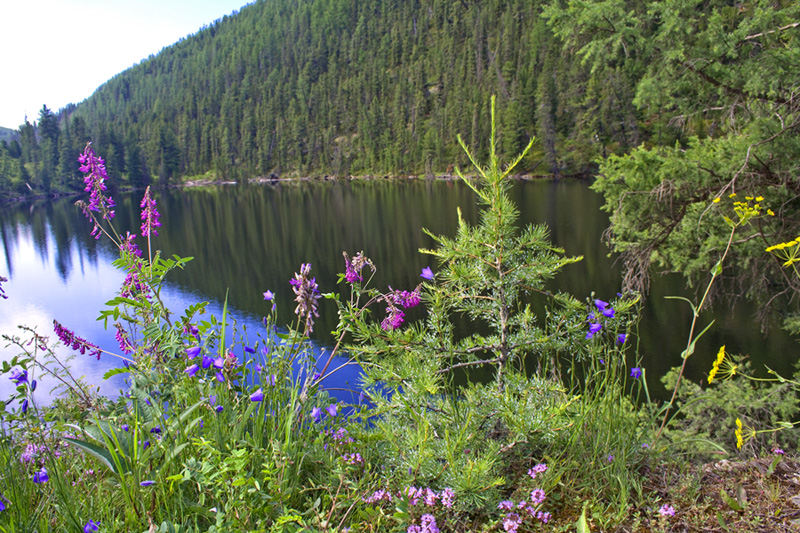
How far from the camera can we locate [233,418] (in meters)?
1.90

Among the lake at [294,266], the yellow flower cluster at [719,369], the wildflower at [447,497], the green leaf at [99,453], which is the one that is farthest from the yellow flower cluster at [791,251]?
the green leaf at [99,453]

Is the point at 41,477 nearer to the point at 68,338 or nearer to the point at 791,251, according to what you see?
the point at 68,338

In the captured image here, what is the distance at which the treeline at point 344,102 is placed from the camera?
71.0 m

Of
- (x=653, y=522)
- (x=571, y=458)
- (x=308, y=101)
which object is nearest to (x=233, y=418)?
(x=571, y=458)

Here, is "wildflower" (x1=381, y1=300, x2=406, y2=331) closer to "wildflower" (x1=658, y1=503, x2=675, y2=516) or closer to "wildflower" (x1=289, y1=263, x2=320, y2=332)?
"wildflower" (x1=289, y1=263, x2=320, y2=332)

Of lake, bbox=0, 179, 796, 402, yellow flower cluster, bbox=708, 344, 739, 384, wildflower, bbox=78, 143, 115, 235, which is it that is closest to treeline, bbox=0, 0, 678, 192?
lake, bbox=0, 179, 796, 402

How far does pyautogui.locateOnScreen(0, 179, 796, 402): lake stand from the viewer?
37.7ft

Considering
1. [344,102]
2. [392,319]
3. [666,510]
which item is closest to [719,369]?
[666,510]

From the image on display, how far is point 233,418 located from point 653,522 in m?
1.61

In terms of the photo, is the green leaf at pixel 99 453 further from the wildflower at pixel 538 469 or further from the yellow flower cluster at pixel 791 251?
the yellow flower cluster at pixel 791 251

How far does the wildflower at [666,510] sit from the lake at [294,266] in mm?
1461

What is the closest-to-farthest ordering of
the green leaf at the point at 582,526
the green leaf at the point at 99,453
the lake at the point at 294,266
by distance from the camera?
the green leaf at the point at 99,453 → the green leaf at the point at 582,526 → the lake at the point at 294,266

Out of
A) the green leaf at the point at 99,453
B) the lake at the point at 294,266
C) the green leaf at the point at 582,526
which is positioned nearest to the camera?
the green leaf at the point at 99,453

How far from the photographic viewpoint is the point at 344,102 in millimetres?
121938
